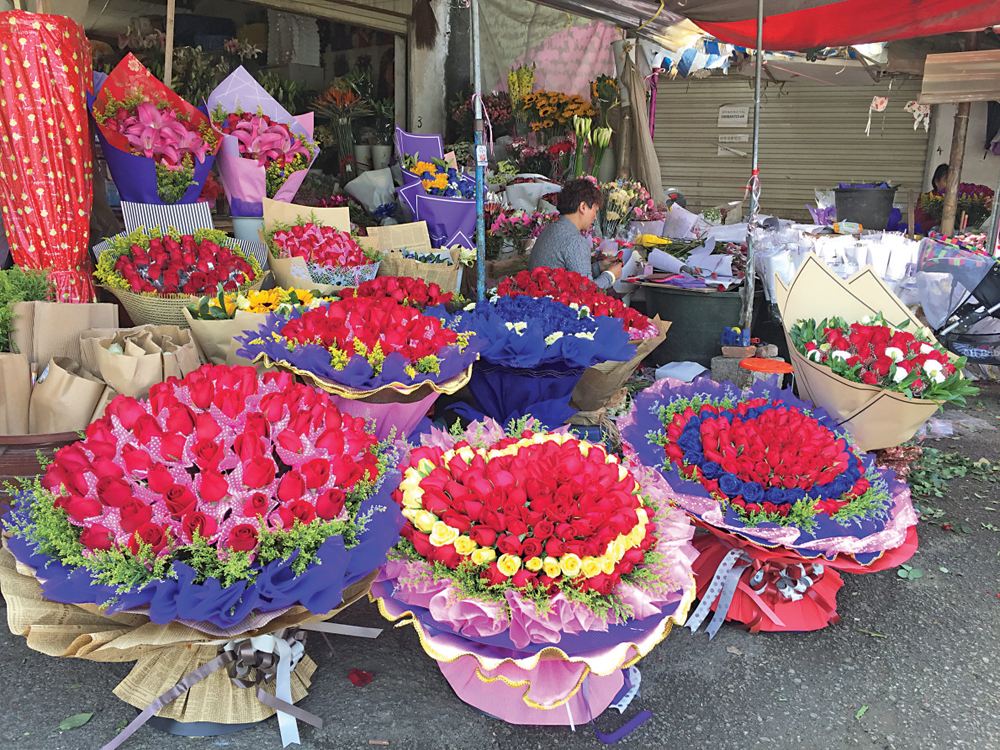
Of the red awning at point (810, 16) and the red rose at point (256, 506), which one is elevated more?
the red awning at point (810, 16)

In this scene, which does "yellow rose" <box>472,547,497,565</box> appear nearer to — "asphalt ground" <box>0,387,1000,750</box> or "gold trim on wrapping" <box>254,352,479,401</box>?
"asphalt ground" <box>0,387,1000,750</box>

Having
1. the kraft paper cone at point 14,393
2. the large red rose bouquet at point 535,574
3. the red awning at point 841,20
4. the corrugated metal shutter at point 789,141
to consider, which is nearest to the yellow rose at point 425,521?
the large red rose bouquet at point 535,574

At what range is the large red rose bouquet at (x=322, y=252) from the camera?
3.79 metres

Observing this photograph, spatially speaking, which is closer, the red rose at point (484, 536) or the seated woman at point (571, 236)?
the red rose at point (484, 536)

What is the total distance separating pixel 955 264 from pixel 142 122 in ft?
19.3

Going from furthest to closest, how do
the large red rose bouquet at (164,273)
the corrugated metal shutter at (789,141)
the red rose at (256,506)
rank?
1. the corrugated metal shutter at (789,141)
2. the large red rose bouquet at (164,273)
3. the red rose at (256,506)

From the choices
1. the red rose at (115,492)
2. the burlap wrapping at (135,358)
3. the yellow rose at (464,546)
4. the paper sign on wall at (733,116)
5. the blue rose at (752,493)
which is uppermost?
the paper sign on wall at (733,116)

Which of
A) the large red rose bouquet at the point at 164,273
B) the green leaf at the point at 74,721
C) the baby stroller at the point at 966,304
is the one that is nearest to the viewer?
the green leaf at the point at 74,721

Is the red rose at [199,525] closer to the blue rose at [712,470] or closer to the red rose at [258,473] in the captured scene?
the red rose at [258,473]

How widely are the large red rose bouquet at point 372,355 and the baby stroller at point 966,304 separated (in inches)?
179

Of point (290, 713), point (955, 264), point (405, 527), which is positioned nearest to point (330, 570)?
point (405, 527)

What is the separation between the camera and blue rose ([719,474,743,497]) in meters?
2.51

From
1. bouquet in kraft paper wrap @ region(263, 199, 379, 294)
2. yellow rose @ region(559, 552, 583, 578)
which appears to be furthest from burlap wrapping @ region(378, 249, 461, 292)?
yellow rose @ region(559, 552, 583, 578)

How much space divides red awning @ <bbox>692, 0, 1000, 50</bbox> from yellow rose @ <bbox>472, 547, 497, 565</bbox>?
5556 mm
